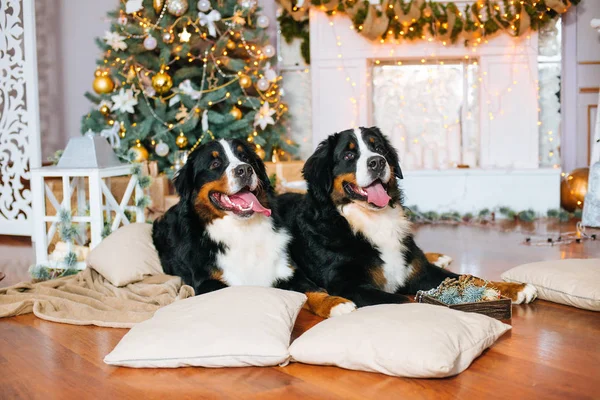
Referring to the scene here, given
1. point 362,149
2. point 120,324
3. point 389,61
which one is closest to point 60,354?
point 120,324

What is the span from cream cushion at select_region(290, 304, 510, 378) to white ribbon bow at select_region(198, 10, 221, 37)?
3937 millimetres

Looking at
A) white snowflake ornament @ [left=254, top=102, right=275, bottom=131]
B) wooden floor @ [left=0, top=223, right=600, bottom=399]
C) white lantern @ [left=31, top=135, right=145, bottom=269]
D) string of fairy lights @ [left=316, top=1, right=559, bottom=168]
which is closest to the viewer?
wooden floor @ [left=0, top=223, right=600, bottom=399]

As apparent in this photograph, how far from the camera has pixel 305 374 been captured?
2.30 metres

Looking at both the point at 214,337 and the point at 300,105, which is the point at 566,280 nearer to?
the point at 214,337

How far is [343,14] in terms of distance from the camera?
6.59 m

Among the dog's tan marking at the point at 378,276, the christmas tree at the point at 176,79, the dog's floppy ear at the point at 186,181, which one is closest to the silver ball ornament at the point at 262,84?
the christmas tree at the point at 176,79

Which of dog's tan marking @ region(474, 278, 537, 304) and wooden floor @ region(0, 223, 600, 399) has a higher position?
dog's tan marking @ region(474, 278, 537, 304)

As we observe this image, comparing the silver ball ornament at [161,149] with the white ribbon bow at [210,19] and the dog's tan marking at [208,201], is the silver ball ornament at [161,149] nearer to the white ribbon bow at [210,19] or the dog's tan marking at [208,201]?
the white ribbon bow at [210,19]

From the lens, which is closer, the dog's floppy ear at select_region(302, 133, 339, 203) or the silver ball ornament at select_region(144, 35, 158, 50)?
the dog's floppy ear at select_region(302, 133, 339, 203)

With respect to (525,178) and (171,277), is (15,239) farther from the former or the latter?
(525,178)

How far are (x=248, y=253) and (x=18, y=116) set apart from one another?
3390 mm

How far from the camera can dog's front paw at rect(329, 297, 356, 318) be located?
2826 millimetres

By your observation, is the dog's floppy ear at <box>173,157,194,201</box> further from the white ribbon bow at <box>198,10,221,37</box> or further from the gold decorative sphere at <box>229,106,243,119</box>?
the white ribbon bow at <box>198,10,221,37</box>

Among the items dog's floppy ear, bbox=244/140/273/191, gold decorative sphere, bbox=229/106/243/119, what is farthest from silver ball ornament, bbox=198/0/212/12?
dog's floppy ear, bbox=244/140/273/191
